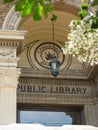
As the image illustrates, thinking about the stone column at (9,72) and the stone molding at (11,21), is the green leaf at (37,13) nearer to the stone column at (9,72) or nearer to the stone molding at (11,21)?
the stone column at (9,72)

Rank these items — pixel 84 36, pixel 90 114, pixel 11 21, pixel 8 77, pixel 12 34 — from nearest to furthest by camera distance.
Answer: pixel 84 36
pixel 8 77
pixel 12 34
pixel 11 21
pixel 90 114

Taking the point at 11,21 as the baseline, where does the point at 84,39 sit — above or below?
below

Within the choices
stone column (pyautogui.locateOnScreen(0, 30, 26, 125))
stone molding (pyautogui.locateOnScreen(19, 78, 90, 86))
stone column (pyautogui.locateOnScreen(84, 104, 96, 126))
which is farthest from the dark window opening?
stone column (pyautogui.locateOnScreen(0, 30, 26, 125))

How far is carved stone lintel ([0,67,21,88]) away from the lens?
10414 mm

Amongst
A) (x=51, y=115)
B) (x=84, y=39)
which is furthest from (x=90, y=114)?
(x=84, y=39)

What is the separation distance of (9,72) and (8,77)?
17 centimetres

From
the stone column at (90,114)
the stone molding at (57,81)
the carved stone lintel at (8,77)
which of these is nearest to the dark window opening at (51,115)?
the stone column at (90,114)

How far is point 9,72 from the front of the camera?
10.6 metres

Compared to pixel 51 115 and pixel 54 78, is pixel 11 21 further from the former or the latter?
pixel 51 115

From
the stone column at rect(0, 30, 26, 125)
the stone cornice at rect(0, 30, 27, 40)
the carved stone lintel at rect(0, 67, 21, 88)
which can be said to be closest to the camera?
the stone column at rect(0, 30, 26, 125)

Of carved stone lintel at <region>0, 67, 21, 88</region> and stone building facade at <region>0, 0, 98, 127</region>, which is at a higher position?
stone building facade at <region>0, 0, 98, 127</region>

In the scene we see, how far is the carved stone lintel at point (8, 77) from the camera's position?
10414mm

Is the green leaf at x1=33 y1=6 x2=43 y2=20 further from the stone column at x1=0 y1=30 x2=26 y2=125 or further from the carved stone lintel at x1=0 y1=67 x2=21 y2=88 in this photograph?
the carved stone lintel at x1=0 y1=67 x2=21 y2=88


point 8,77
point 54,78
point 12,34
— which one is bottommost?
point 8,77
